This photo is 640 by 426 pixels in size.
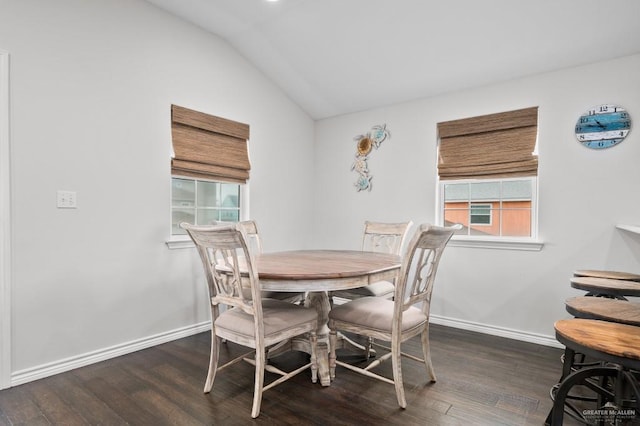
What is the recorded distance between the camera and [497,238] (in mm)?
3174

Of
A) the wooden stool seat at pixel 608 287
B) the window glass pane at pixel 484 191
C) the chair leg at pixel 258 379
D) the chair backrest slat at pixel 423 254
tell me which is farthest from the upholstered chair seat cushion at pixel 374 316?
the window glass pane at pixel 484 191

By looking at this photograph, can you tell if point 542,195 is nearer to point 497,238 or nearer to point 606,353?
point 497,238

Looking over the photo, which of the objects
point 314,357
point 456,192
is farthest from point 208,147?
point 456,192

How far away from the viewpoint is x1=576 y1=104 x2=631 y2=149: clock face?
263 cm

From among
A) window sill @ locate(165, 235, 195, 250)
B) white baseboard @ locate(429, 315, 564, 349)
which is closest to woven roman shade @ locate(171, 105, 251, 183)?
window sill @ locate(165, 235, 195, 250)

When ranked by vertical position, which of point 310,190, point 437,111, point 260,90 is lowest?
point 310,190

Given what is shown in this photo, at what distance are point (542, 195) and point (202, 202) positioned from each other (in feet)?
9.80

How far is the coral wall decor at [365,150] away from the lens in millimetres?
3887

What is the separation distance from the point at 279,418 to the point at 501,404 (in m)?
1.22

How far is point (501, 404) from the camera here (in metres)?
1.96

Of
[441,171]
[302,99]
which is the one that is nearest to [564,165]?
[441,171]

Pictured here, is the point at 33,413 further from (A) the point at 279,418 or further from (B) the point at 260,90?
(B) the point at 260,90

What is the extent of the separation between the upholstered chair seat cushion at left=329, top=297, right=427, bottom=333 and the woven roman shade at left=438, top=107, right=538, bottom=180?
1675 mm

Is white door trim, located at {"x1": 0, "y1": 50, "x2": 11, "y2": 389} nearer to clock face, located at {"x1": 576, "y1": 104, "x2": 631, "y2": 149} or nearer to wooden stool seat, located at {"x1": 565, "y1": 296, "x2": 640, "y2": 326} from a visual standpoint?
wooden stool seat, located at {"x1": 565, "y1": 296, "x2": 640, "y2": 326}
